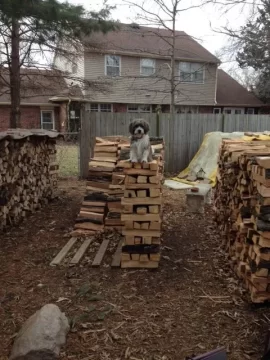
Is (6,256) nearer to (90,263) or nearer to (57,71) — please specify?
(90,263)

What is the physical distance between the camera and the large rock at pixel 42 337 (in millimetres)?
2314

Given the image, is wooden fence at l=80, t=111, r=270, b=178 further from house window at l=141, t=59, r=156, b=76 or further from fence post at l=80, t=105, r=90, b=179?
house window at l=141, t=59, r=156, b=76

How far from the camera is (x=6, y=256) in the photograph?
4.22 meters

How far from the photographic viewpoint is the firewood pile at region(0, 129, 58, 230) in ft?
16.3

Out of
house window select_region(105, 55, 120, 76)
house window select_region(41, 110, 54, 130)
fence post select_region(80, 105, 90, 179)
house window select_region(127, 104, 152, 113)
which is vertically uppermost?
house window select_region(105, 55, 120, 76)

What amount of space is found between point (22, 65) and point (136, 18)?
446 cm

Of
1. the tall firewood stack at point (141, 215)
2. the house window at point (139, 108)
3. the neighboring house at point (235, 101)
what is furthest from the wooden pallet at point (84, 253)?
the neighboring house at point (235, 101)

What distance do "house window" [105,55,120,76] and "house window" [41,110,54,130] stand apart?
4.04m

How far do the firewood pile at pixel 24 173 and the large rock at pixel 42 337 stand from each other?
2.69 meters

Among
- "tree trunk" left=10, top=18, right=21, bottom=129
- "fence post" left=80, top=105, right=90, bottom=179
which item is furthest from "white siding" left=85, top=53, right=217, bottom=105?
"tree trunk" left=10, top=18, right=21, bottom=129

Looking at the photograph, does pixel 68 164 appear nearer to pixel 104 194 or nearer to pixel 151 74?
pixel 104 194

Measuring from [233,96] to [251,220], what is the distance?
64.6 ft

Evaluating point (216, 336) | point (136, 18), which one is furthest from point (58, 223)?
point (136, 18)

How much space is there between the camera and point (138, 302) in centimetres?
317
